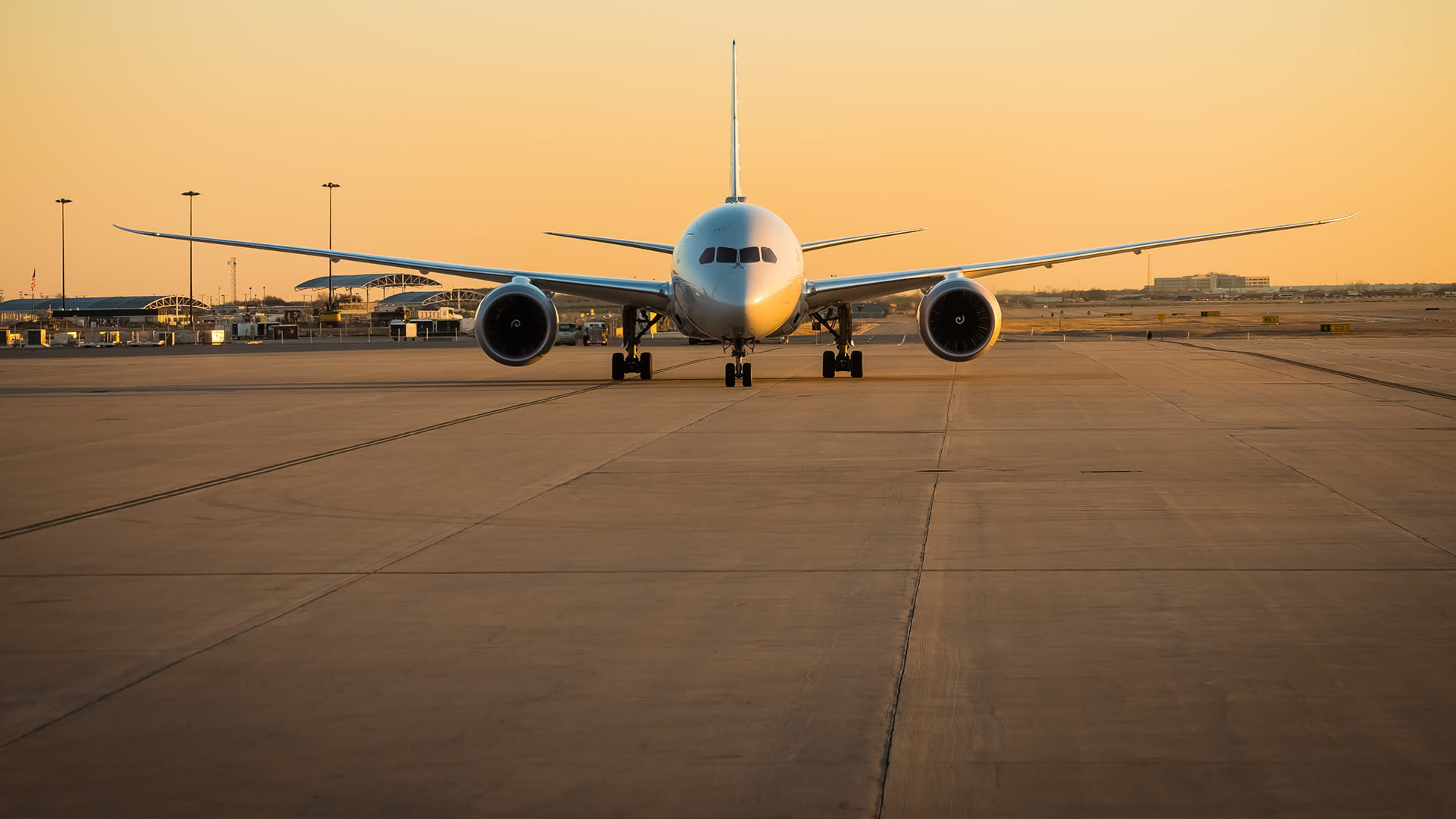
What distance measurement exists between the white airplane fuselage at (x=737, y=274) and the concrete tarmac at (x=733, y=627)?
355 inches

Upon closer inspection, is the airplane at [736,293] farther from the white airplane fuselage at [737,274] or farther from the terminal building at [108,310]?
the terminal building at [108,310]

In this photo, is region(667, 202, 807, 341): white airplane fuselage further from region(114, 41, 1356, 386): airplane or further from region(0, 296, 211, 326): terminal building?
region(0, 296, 211, 326): terminal building

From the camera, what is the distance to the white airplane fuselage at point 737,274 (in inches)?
951

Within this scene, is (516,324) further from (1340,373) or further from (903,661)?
(903,661)

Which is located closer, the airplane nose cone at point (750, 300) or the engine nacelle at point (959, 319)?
the airplane nose cone at point (750, 300)

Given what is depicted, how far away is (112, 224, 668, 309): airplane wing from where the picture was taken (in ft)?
89.2

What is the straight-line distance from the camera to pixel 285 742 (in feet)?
15.7

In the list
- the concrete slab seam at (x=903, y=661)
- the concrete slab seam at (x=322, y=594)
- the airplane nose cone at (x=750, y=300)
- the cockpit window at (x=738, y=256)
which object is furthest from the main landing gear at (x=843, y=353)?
the concrete slab seam at (x=903, y=661)

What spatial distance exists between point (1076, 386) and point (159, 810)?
886 inches

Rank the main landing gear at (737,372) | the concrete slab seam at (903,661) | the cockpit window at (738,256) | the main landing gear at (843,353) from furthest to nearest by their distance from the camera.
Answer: the main landing gear at (843,353) < the main landing gear at (737,372) < the cockpit window at (738,256) < the concrete slab seam at (903,661)

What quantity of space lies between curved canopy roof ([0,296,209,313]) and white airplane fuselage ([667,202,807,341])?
13008cm

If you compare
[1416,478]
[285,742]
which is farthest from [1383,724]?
[1416,478]

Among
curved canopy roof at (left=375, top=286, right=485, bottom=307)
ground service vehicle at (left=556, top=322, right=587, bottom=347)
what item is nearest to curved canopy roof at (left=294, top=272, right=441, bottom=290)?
curved canopy roof at (left=375, top=286, right=485, bottom=307)

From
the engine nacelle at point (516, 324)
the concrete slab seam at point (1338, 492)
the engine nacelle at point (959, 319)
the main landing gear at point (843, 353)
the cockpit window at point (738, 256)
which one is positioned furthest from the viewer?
the main landing gear at point (843, 353)
